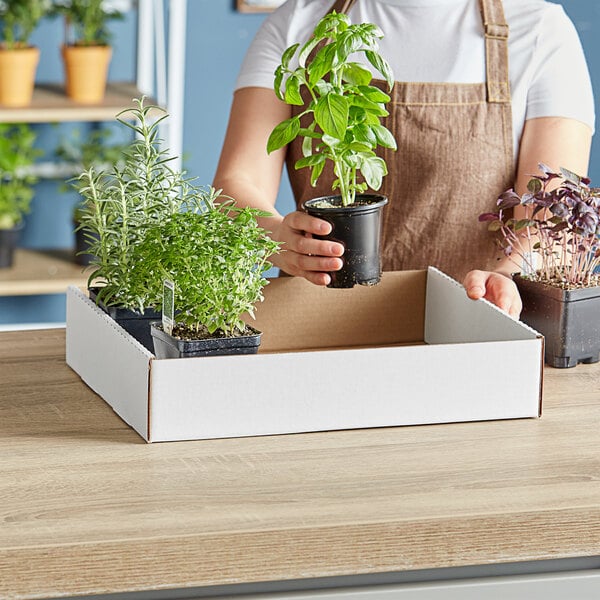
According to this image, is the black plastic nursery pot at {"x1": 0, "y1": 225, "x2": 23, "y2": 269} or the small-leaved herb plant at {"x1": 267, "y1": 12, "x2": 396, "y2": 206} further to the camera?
the black plastic nursery pot at {"x1": 0, "y1": 225, "x2": 23, "y2": 269}

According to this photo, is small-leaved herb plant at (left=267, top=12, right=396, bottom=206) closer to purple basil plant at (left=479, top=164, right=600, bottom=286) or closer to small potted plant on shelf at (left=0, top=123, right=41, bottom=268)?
purple basil plant at (left=479, top=164, right=600, bottom=286)

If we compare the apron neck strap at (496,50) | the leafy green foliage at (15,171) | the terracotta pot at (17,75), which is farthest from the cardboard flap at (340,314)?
the leafy green foliage at (15,171)

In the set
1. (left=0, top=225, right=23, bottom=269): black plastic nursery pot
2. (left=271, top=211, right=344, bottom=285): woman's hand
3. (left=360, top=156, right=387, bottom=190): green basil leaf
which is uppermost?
(left=360, top=156, right=387, bottom=190): green basil leaf

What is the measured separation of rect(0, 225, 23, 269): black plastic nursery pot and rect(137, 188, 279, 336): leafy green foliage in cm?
238

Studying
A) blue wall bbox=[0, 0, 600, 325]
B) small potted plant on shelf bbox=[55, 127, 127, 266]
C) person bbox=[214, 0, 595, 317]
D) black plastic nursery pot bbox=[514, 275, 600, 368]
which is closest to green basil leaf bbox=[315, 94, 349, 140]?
black plastic nursery pot bbox=[514, 275, 600, 368]

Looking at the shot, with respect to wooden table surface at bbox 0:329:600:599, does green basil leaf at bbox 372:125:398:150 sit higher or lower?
higher

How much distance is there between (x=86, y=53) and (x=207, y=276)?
2.40 m

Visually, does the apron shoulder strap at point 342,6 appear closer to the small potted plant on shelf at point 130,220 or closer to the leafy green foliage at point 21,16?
the small potted plant on shelf at point 130,220

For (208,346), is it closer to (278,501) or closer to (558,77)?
(278,501)

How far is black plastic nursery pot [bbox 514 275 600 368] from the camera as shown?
145 centimetres

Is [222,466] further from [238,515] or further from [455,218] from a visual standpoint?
[455,218]

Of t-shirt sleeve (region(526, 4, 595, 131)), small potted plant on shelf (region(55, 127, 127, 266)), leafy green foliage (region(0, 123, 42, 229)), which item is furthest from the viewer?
small potted plant on shelf (region(55, 127, 127, 266))

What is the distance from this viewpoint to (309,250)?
1.41 m

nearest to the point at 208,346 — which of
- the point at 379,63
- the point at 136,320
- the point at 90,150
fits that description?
the point at 136,320
